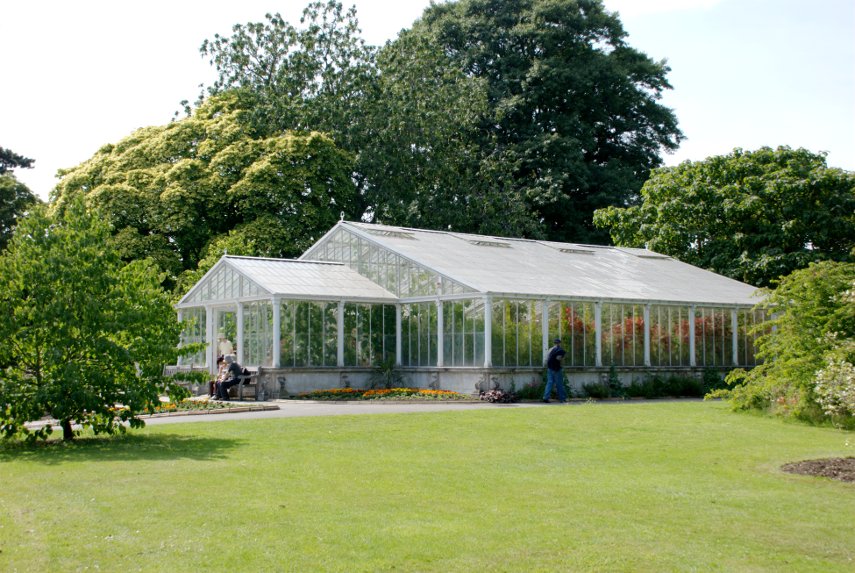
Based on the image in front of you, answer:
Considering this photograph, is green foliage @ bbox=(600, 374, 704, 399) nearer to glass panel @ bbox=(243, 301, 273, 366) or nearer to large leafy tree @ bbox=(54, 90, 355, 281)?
glass panel @ bbox=(243, 301, 273, 366)

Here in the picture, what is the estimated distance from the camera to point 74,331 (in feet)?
60.3

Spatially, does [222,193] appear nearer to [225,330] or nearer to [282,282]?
[225,330]

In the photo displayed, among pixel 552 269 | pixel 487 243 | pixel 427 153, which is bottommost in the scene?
pixel 552 269

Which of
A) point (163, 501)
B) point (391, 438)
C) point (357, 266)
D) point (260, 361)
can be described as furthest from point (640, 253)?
point (163, 501)

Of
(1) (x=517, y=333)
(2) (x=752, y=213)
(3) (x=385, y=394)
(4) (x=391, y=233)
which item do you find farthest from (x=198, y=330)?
(2) (x=752, y=213)

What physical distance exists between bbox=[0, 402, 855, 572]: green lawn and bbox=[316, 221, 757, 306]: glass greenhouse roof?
48.8 ft

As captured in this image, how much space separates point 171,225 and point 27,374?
2701cm

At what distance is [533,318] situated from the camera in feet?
108

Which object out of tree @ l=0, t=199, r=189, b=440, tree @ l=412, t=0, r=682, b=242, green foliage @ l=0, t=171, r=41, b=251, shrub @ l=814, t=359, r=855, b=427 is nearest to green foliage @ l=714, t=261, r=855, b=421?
shrub @ l=814, t=359, r=855, b=427

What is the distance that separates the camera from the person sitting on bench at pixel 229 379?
31906 mm

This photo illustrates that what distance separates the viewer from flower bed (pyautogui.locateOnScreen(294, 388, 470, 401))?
101 feet

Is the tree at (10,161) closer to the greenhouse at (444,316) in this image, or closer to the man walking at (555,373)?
Result: the greenhouse at (444,316)

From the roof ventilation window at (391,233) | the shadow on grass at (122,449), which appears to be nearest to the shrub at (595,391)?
the roof ventilation window at (391,233)

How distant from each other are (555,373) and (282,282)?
34.4 ft
